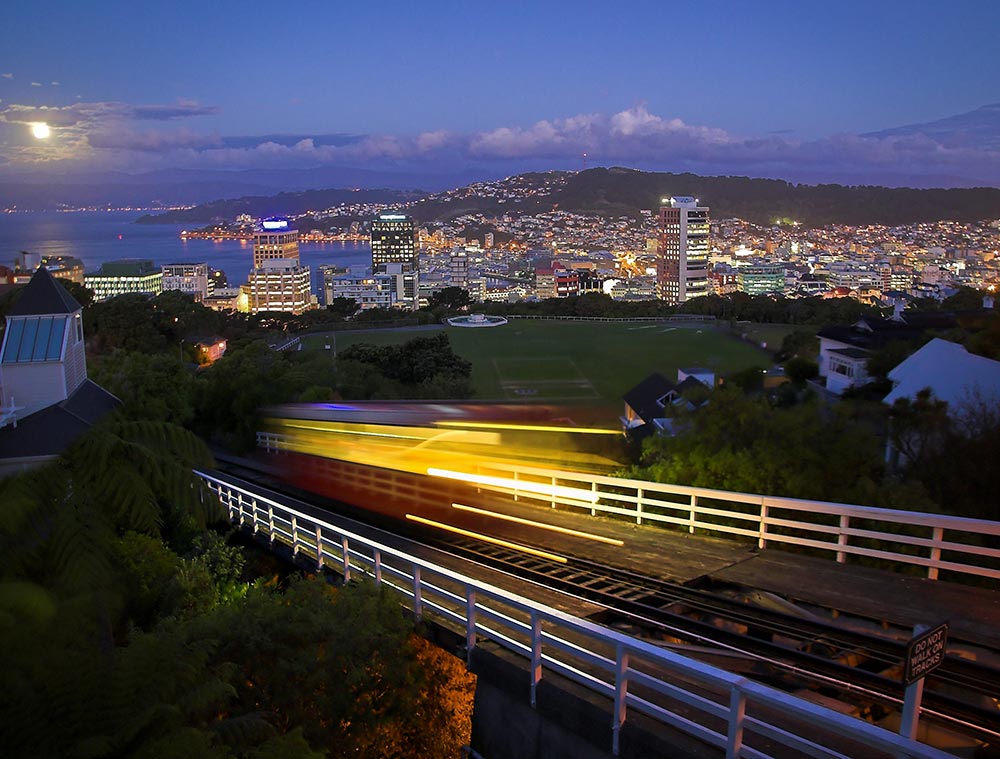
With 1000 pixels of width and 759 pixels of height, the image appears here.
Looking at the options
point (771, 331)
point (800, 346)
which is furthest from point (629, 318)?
point (800, 346)

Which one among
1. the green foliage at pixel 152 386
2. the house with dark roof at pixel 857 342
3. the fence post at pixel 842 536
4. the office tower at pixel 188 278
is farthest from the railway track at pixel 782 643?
the office tower at pixel 188 278

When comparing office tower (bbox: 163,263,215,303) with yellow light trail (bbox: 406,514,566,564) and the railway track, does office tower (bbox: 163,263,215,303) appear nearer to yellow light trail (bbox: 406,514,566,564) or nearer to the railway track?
yellow light trail (bbox: 406,514,566,564)

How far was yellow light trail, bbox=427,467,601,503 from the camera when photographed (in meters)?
9.17

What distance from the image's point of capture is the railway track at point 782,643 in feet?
14.2

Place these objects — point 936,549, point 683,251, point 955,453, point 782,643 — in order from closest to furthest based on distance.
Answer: point 782,643, point 936,549, point 955,453, point 683,251

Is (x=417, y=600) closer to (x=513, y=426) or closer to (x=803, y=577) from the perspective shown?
(x=803, y=577)

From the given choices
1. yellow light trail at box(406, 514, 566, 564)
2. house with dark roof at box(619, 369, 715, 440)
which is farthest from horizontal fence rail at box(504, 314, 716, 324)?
yellow light trail at box(406, 514, 566, 564)

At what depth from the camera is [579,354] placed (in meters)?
43.0

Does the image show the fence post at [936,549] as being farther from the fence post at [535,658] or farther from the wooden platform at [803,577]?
the fence post at [535,658]

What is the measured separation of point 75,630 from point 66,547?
833 mm

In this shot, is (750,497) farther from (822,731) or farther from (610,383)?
(610,383)

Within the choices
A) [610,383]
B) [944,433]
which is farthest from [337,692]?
[610,383]

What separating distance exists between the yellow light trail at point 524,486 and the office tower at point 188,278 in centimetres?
14770

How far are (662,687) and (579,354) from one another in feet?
128
